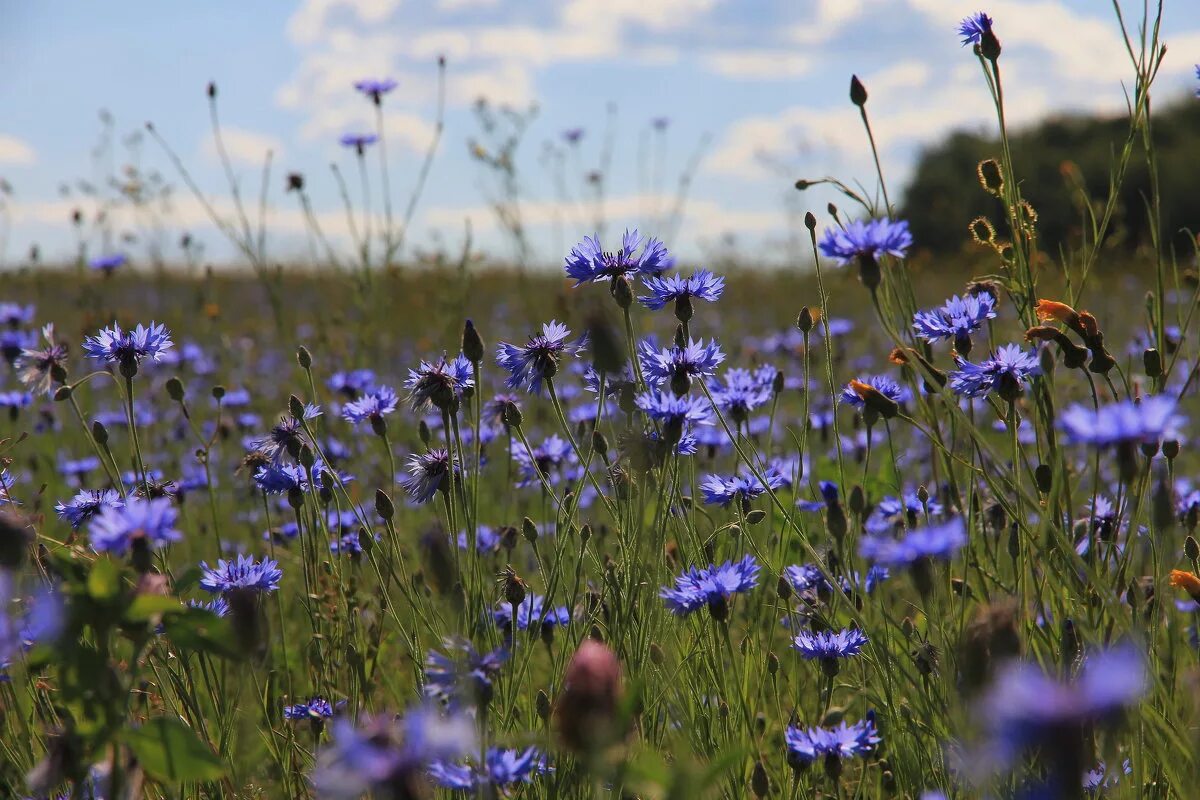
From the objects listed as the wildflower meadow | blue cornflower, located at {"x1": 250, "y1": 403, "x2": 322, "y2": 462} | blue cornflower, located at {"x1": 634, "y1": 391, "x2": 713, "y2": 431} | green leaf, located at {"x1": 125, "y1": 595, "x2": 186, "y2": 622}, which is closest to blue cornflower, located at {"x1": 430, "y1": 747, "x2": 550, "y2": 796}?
the wildflower meadow

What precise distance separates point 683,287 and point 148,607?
1.18 meters

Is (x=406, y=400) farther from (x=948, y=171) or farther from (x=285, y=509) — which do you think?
(x=948, y=171)

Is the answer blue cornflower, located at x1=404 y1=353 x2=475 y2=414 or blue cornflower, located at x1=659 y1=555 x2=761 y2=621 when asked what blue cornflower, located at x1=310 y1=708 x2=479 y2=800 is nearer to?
blue cornflower, located at x1=659 y1=555 x2=761 y2=621

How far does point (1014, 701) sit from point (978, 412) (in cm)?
295

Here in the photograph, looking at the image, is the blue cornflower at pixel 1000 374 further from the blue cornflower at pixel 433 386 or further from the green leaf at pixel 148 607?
the green leaf at pixel 148 607

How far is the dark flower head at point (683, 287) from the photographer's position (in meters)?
2.05

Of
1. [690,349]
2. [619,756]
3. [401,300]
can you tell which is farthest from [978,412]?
[401,300]

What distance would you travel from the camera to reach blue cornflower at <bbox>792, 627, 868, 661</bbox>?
1851mm

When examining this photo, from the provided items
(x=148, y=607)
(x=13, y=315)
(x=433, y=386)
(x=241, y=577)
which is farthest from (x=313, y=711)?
(x=13, y=315)

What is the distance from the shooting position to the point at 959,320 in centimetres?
196

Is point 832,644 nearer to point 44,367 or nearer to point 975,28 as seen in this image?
point 975,28

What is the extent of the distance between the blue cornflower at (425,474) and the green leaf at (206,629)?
2.63 feet

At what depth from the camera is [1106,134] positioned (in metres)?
18.7

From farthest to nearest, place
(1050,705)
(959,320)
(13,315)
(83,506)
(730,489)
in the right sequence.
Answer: (13,315) → (730,489) → (83,506) → (959,320) → (1050,705)
